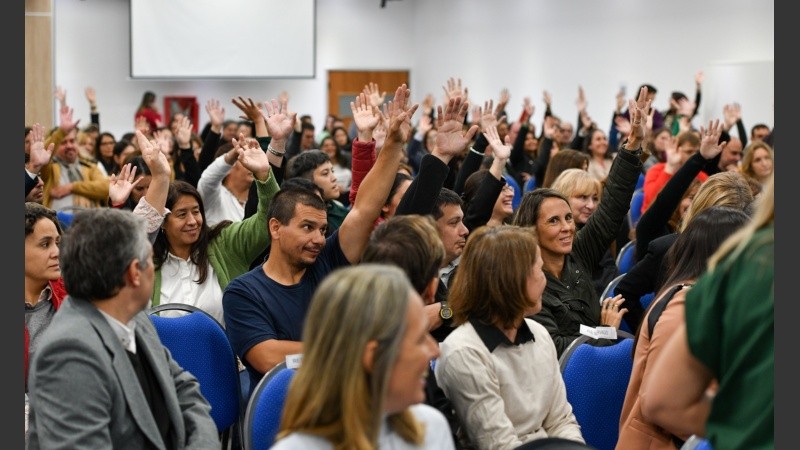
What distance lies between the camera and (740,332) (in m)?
1.64

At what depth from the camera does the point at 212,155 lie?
23.9 ft

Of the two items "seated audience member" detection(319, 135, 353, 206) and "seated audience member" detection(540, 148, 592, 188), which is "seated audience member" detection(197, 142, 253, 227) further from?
"seated audience member" detection(319, 135, 353, 206)

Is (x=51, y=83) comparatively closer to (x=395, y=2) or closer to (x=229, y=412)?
(x=229, y=412)

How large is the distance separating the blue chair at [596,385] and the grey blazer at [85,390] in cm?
145

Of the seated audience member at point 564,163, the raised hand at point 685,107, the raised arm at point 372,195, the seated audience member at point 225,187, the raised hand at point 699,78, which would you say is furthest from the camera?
the raised hand at point 699,78

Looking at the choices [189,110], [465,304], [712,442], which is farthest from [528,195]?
[189,110]

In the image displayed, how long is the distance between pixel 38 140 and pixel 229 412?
292 cm

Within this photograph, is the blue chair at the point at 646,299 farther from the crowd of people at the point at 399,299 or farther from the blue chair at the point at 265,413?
the blue chair at the point at 265,413

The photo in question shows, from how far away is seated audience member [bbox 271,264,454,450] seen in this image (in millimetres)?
1791

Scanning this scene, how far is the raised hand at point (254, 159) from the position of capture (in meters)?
4.48

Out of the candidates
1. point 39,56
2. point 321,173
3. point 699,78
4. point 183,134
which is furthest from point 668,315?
point 699,78

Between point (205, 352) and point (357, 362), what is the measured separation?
6.52 feet

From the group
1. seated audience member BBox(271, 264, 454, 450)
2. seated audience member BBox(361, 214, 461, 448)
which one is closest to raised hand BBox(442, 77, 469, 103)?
seated audience member BBox(361, 214, 461, 448)

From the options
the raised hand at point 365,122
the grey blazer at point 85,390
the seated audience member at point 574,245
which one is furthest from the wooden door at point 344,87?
the grey blazer at point 85,390
